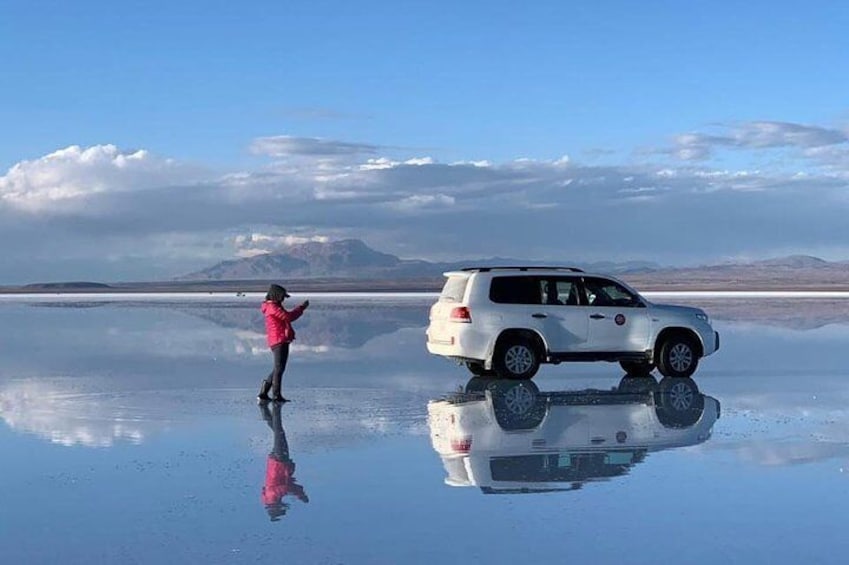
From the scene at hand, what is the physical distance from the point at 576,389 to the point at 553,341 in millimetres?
1407

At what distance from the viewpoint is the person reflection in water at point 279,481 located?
8.96m

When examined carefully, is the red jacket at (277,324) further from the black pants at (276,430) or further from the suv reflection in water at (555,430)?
the suv reflection in water at (555,430)

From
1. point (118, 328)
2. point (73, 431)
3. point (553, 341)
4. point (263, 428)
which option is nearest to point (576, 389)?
point (553, 341)

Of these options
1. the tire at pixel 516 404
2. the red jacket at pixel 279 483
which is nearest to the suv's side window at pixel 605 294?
the tire at pixel 516 404

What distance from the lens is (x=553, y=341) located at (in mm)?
19062

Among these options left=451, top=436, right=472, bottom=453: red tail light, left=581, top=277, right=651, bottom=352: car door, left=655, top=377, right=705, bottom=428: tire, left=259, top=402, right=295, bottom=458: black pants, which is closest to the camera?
left=259, top=402, right=295, bottom=458: black pants

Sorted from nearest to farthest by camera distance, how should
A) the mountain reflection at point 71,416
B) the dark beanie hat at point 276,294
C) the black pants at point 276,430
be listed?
the black pants at point 276,430 < the mountain reflection at point 71,416 < the dark beanie hat at point 276,294

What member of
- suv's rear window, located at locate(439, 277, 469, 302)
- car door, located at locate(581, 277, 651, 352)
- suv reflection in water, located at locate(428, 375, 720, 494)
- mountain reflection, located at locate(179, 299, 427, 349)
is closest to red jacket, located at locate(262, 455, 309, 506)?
suv reflection in water, located at locate(428, 375, 720, 494)

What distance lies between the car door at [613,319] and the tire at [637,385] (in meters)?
0.56

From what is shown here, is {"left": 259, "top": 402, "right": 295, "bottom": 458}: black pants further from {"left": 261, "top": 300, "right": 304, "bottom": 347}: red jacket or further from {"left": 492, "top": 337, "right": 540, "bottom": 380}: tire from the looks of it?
{"left": 492, "top": 337, "right": 540, "bottom": 380}: tire

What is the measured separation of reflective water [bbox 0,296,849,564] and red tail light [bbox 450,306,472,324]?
113 centimetres

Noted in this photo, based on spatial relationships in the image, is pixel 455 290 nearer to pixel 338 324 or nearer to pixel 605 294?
pixel 605 294

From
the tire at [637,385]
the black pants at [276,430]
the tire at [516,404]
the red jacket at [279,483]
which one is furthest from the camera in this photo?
the tire at [637,385]

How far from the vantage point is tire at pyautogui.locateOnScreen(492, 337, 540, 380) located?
741 inches
